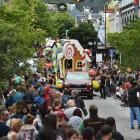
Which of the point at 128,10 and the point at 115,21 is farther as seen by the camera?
the point at 115,21

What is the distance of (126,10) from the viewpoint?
92625 millimetres

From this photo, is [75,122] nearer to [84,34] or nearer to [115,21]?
[84,34]

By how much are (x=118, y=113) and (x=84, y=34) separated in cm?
6972

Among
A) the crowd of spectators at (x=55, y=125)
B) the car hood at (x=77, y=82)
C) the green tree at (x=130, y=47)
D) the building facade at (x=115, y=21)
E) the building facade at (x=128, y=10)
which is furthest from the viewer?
the building facade at (x=115, y=21)

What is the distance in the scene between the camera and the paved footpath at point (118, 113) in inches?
879

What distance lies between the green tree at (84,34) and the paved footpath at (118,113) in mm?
58241

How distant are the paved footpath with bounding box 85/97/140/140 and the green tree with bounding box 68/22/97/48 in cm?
5824

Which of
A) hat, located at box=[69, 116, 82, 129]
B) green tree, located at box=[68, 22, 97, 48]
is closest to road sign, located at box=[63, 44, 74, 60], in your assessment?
hat, located at box=[69, 116, 82, 129]

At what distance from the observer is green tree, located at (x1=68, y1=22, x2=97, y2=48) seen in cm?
9969

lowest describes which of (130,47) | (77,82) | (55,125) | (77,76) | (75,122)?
(77,82)

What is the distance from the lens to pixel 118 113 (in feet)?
101

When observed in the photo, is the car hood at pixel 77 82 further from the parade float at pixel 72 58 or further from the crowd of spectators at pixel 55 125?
the crowd of spectators at pixel 55 125

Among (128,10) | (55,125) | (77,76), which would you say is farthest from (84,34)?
(55,125)

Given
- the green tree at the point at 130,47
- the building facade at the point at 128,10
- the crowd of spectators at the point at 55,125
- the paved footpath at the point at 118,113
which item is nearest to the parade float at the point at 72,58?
the green tree at the point at 130,47
